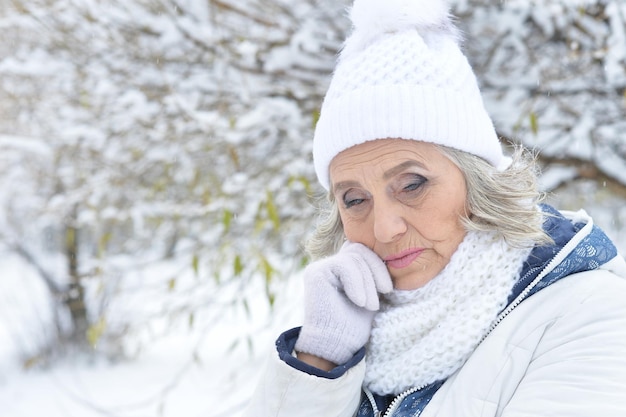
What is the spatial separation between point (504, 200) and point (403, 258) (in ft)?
0.80

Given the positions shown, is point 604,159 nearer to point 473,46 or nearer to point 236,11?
point 473,46

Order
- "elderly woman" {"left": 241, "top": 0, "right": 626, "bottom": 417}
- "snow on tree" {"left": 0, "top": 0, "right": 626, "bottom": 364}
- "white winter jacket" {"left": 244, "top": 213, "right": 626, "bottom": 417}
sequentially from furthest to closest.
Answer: "snow on tree" {"left": 0, "top": 0, "right": 626, "bottom": 364}
"elderly woman" {"left": 241, "top": 0, "right": 626, "bottom": 417}
"white winter jacket" {"left": 244, "top": 213, "right": 626, "bottom": 417}

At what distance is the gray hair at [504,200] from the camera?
49.1 inches

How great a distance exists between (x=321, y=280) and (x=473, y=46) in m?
2.17

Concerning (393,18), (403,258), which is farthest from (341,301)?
(393,18)

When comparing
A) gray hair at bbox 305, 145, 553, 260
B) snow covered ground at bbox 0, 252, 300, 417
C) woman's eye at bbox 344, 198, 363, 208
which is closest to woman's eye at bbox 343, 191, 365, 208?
woman's eye at bbox 344, 198, 363, 208

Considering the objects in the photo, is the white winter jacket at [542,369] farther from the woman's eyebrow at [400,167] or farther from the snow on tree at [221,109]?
the snow on tree at [221,109]

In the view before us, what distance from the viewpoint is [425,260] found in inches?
51.3

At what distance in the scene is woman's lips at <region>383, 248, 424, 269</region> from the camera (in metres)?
1.31

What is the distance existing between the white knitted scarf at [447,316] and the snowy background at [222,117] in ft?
4.86

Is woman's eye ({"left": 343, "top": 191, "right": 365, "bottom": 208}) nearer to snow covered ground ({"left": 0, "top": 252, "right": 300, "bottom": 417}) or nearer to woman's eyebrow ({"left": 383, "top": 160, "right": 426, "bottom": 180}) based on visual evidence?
woman's eyebrow ({"left": 383, "top": 160, "right": 426, "bottom": 180})

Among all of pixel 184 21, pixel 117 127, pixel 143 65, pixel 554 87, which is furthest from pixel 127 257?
pixel 554 87

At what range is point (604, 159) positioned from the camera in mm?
3059

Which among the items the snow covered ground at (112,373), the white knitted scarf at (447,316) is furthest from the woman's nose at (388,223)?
the snow covered ground at (112,373)
